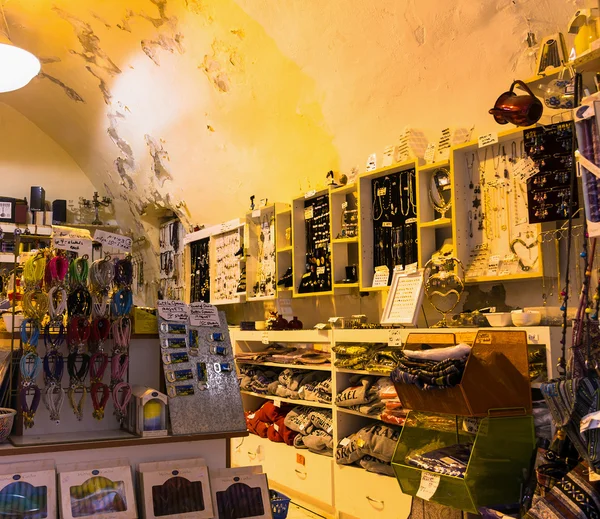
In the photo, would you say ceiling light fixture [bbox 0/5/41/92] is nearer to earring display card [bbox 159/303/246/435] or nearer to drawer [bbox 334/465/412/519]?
earring display card [bbox 159/303/246/435]

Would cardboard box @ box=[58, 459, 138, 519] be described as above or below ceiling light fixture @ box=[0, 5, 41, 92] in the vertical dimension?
below

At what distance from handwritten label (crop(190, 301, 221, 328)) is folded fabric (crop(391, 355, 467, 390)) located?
914mm

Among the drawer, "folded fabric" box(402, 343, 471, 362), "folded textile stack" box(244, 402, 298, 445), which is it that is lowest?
the drawer

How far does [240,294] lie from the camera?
6152mm

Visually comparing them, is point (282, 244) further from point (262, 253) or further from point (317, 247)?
point (317, 247)

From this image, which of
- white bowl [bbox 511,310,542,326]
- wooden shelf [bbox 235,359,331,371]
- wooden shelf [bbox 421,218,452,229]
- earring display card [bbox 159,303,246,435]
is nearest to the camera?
earring display card [bbox 159,303,246,435]

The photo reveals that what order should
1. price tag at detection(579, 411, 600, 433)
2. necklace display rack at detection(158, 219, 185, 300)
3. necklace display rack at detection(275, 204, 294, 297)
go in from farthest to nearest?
necklace display rack at detection(158, 219, 185, 300), necklace display rack at detection(275, 204, 294, 297), price tag at detection(579, 411, 600, 433)

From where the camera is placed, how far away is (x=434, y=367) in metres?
3.07

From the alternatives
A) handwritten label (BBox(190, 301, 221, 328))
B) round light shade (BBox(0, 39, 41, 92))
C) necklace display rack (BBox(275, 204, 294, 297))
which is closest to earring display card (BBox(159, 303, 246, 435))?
handwritten label (BBox(190, 301, 221, 328))

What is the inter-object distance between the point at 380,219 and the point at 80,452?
8.61 feet

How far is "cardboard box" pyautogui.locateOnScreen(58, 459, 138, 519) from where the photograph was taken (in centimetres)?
236

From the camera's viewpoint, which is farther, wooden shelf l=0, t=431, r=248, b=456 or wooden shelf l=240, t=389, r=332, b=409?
wooden shelf l=240, t=389, r=332, b=409

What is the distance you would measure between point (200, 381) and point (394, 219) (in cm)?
205

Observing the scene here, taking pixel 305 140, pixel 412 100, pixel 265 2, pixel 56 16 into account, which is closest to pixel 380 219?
pixel 412 100
